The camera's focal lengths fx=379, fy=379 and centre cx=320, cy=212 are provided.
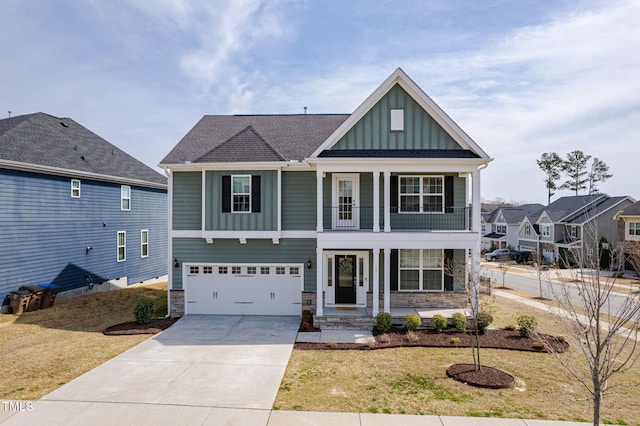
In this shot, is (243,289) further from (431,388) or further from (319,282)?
(431,388)

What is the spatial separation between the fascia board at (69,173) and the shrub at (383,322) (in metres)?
16.1

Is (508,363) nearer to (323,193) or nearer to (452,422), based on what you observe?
(452,422)

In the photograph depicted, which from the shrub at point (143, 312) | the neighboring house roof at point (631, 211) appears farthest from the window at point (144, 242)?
the neighboring house roof at point (631, 211)

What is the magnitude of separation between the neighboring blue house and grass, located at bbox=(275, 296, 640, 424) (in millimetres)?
13584

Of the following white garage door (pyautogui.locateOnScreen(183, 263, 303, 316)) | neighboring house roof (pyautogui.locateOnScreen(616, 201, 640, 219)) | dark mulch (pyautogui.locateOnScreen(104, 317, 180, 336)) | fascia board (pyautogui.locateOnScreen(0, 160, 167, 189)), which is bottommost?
dark mulch (pyautogui.locateOnScreen(104, 317, 180, 336))

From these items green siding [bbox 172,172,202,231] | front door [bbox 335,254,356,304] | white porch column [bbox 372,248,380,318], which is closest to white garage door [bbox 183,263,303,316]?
front door [bbox 335,254,356,304]

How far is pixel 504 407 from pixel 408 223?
8779 mm

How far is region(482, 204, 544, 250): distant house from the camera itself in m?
51.2

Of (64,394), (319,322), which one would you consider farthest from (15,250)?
(319,322)

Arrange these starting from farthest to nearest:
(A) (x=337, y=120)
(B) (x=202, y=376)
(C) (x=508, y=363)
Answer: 1. (A) (x=337, y=120)
2. (C) (x=508, y=363)
3. (B) (x=202, y=376)

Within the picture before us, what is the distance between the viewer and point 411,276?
16094 millimetres

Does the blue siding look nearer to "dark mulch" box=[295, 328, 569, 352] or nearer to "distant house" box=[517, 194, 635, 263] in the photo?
"dark mulch" box=[295, 328, 569, 352]

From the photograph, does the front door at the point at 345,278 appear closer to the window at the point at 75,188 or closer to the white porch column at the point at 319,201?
the white porch column at the point at 319,201

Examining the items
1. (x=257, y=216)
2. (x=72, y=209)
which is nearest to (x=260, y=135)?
(x=257, y=216)
